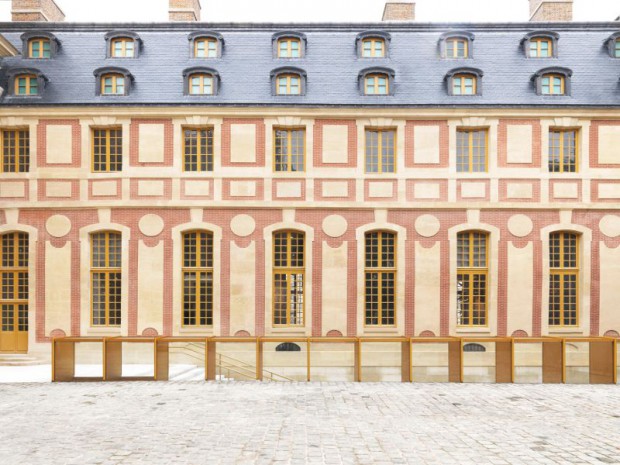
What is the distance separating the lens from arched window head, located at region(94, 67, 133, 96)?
16906 mm

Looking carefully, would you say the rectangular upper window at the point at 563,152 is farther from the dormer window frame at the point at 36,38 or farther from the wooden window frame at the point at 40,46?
the wooden window frame at the point at 40,46

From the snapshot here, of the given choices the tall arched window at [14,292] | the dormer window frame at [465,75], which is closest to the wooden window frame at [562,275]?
the dormer window frame at [465,75]

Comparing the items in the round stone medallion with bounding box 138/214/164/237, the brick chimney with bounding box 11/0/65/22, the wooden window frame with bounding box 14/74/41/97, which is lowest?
the round stone medallion with bounding box 138/214/164/237

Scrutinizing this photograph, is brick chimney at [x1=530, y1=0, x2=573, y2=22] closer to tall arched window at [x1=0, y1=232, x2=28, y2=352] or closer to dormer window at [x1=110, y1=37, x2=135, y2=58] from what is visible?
dormer window at [x1=110, y1=37, x2=135, y2=58]

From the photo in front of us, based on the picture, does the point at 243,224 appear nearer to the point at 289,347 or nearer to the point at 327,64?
the point at 289,347

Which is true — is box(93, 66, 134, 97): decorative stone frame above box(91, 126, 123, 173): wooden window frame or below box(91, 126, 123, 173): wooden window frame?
above

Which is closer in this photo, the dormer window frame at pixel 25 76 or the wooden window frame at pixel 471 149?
the dormer window frame at pixel 25 76

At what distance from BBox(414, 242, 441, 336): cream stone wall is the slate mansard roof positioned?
16.5ft

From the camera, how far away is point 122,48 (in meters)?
18.1

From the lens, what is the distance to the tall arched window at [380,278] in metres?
16.9

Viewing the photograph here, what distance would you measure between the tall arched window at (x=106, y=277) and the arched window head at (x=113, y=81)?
481 centimetres

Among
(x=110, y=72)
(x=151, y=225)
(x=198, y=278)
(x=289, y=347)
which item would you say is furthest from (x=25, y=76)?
(x=289, y=347)

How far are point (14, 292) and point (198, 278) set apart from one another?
621cm

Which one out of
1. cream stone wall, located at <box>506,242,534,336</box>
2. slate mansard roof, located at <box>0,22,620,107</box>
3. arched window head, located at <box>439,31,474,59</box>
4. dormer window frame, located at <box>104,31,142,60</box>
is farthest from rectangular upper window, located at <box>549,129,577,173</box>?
dormer window frame, located at <box>104,31,142,60</box>
